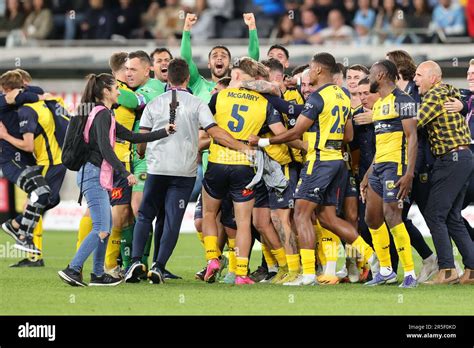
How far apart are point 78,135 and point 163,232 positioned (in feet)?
4.43

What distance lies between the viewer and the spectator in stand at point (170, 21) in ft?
75.4

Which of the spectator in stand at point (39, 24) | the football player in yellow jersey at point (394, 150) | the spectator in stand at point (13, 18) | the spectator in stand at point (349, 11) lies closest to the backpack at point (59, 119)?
the football player in yellow jersey at point (394, 150)

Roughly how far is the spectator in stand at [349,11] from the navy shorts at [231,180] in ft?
36.9

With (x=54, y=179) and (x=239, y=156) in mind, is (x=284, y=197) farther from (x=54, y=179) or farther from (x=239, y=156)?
(x=54, y=179)

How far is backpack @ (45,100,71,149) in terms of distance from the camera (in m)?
14.8

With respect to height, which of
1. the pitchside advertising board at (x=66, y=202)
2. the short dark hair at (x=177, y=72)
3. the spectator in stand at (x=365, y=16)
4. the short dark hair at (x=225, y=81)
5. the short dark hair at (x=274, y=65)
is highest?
the spectator in stand at (x=365, y=16)

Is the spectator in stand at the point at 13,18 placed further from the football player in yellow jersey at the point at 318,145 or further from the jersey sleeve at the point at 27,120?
the football player in yellow jersey at the point at 318,145

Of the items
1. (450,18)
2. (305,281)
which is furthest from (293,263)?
(450,18)

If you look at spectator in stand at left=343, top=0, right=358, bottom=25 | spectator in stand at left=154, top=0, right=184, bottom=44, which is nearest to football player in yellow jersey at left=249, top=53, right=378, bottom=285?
spectator in stand at left=343, top=0, right=358, bottom=25

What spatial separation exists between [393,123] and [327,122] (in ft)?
2.26

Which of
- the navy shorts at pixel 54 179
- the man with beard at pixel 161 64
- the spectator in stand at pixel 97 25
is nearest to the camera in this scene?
the man with beard at pixel 161 64

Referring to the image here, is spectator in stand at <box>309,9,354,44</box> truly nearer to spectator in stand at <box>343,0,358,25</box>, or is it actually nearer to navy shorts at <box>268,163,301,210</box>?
spectator in stand at <box>343,0,358,25</box>

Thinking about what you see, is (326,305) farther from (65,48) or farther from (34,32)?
(34,32)

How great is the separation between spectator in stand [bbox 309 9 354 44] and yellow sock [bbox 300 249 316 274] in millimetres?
10241
